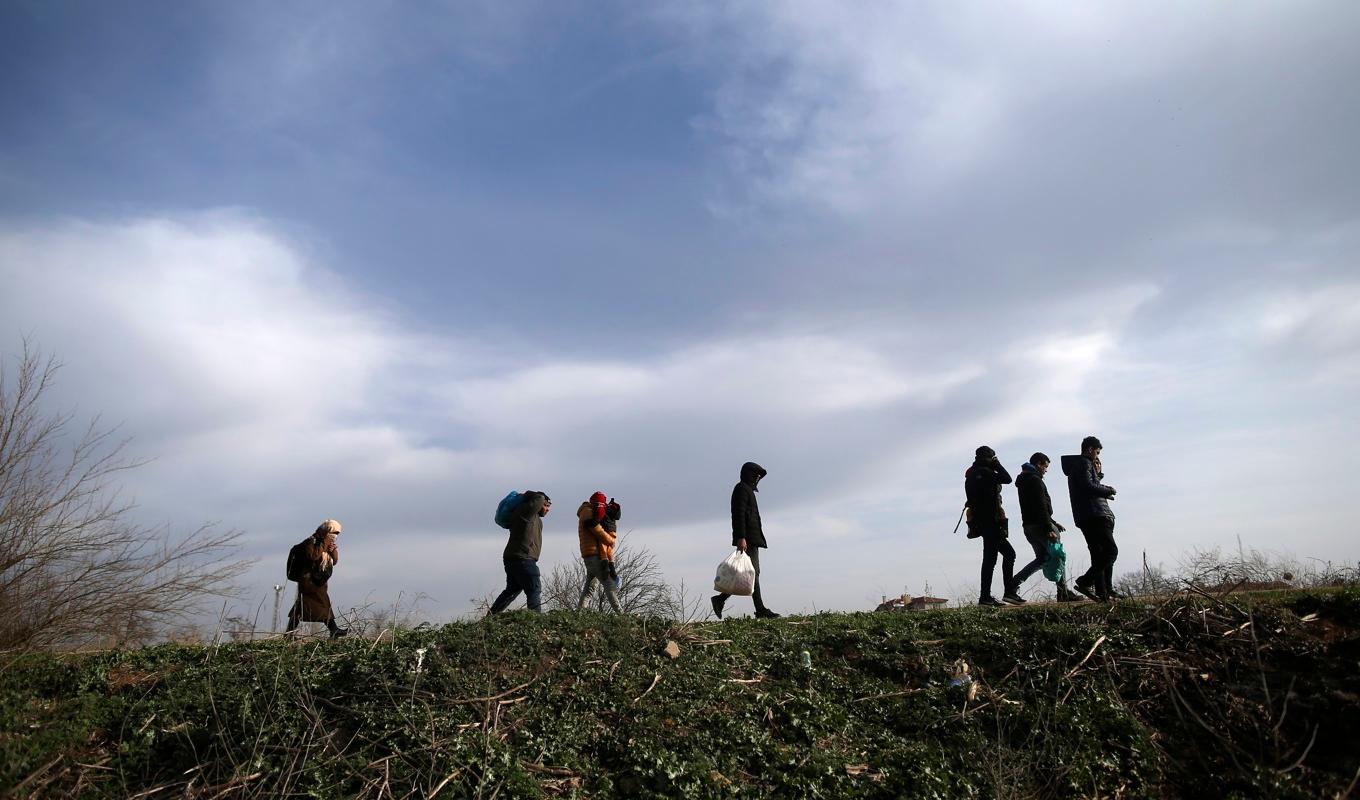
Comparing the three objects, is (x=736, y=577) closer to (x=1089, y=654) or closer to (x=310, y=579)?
(x=1089, y=654)

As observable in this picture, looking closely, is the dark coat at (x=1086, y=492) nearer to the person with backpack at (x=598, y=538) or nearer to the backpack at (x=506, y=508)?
the person with backpack at (x=598, y=538)

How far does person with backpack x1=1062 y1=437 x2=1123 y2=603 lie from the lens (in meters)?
10.5

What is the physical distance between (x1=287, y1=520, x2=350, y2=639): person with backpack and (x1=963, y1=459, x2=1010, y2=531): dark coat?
822cm

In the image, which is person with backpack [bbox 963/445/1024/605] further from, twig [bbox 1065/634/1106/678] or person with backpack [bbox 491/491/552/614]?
person with backpack [bbox 491/491/552/614]

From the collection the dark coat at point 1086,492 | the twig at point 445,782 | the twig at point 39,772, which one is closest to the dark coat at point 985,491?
the dark coat at point 1086,492

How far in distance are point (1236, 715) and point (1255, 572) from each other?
15.7 feet

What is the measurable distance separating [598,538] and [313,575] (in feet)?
11.4

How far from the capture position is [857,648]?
905cm

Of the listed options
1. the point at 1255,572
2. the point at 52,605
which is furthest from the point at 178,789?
the point at 1255,572

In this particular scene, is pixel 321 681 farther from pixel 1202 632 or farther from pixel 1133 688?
pixel 1202 632

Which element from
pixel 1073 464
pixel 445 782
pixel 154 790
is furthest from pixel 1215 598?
pixel 154 790

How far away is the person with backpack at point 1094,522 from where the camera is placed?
1045cm

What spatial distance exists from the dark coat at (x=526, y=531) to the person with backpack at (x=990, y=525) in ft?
18.7

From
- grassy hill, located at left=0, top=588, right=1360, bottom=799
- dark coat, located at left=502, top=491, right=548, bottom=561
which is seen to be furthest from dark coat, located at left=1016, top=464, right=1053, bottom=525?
dark coat, located at left=502, top=491, right=548, bottom=561
